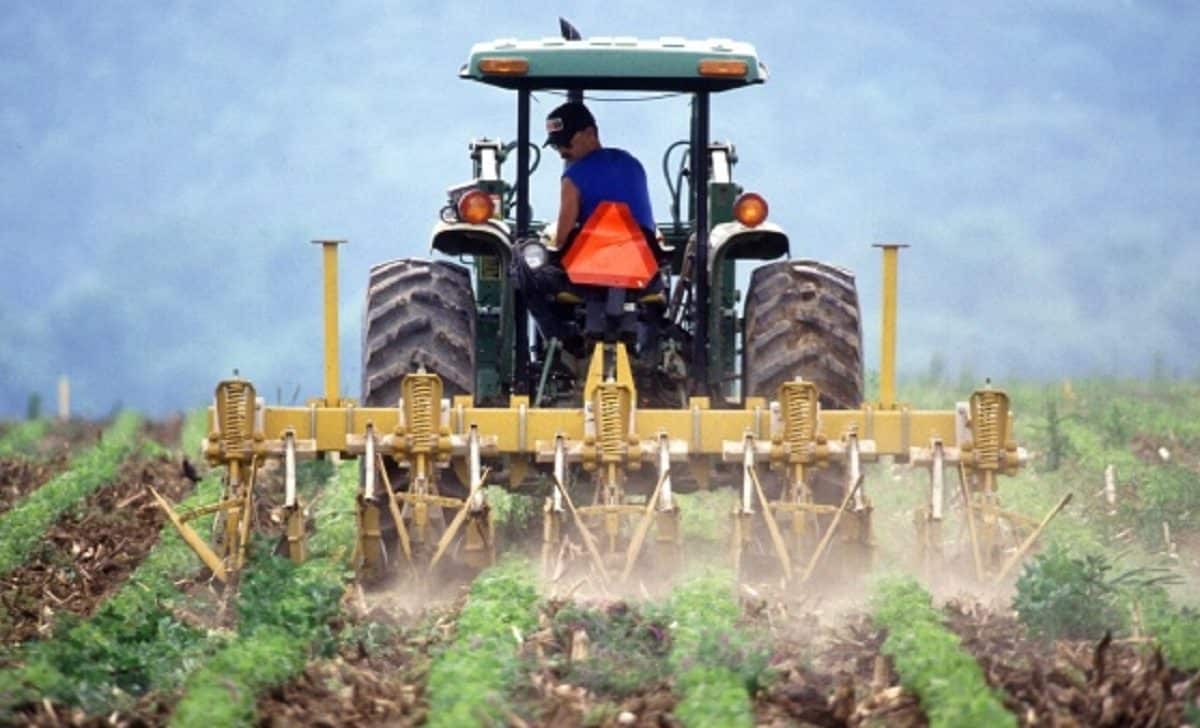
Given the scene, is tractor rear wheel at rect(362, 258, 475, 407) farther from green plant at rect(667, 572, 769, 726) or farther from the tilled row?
the tilled row

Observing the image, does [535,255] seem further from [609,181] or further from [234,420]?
[234,420]

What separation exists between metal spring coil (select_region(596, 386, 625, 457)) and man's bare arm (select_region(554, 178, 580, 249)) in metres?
1.06

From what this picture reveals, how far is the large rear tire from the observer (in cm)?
1298

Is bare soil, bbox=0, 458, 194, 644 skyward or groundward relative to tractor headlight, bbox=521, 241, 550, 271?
groundward

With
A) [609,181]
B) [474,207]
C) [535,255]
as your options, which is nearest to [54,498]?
[474,207]

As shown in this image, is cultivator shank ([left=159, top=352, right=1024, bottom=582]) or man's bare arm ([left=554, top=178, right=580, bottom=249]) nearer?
cultivator shank ([left=159, top=352, right=1024, bottom=582])

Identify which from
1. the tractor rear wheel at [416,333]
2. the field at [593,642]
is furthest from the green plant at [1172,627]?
the tractor rear wheel at [416,333]

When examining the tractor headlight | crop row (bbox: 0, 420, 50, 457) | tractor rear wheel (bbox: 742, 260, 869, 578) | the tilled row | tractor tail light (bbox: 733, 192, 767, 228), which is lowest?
the tilled row

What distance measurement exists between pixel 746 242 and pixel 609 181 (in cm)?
79

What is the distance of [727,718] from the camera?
8492mm

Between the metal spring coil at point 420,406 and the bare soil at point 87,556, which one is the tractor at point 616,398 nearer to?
the metal spring coil at point 420,406

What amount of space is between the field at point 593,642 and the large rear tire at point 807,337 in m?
0.95

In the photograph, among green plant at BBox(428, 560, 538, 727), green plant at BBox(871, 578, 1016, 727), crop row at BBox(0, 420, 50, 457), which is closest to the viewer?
green plant at BBox(871, 578, 1016, 727)

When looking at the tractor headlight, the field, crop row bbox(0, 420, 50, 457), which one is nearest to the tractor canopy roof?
the tractor headlight
